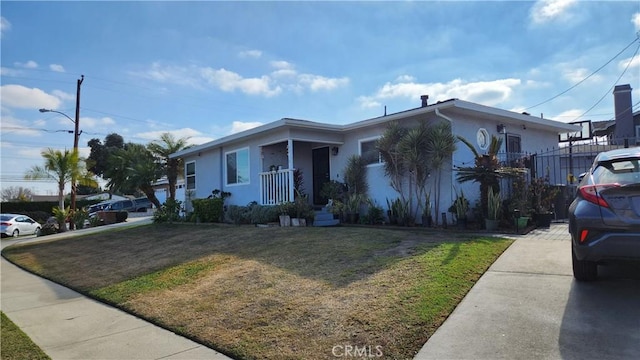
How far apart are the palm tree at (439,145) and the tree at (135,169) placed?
55.5 ft

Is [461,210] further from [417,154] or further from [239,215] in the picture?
[239,215]

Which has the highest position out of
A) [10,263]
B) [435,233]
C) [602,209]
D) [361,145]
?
[361,145]

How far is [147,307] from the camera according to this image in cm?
586

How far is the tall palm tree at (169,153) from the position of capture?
2473cm

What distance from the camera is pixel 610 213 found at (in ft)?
13.1

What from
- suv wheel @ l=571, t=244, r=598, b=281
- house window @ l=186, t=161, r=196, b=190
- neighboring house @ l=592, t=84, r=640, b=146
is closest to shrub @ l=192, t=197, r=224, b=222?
house window @ l=186, t=161, r=196, b=190

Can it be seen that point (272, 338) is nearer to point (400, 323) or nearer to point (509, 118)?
point (400, 323)

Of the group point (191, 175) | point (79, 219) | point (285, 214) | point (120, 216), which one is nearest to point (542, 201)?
point (285, 214)

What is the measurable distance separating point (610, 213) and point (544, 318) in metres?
1.19

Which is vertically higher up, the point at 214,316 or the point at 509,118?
the point at 509,118

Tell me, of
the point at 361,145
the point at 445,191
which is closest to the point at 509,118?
the point at 445,191

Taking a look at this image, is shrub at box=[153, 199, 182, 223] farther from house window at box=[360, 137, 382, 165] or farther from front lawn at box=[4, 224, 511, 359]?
house window at box=[360, 137, 382, 165]

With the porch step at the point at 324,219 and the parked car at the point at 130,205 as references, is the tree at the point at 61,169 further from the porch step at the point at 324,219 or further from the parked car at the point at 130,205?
the porch step at the point at 324,219

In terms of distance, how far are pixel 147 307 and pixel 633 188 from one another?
5925 mm
